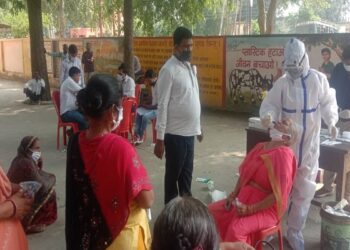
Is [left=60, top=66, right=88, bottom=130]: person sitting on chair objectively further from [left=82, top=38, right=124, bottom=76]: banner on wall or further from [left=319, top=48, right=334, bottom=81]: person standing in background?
[left=82, top=38, right=124, bottom=76]: banner on wall

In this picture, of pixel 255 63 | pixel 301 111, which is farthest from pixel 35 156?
pixel 255 63

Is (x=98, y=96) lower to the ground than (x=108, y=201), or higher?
higher

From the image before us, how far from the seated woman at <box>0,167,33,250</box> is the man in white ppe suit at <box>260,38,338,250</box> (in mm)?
1858

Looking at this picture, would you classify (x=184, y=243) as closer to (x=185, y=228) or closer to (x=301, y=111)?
(x=185, y=228)

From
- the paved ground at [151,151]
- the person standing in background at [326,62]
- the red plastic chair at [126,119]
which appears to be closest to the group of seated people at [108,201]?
the paved ground at [151,151]

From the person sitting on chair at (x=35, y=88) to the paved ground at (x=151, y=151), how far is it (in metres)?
0.37

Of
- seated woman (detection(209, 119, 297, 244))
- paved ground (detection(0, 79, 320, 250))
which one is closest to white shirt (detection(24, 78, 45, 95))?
paved ground (detection(0, 79, 320, 250))

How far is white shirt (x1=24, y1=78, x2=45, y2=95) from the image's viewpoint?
40.0 feet

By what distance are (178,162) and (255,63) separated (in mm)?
6380

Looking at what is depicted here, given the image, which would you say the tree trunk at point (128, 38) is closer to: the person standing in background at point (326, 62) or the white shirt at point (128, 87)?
the white shirt at point (128, 87)

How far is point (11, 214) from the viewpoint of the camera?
224 centimetres

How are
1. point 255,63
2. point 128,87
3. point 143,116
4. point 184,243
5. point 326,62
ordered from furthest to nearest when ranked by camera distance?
point 255,63 → point 326,62 → point 128,87 → point 143,116 → point 184,243

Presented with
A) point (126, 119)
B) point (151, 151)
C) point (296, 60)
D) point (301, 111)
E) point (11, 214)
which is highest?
point (296, 60)

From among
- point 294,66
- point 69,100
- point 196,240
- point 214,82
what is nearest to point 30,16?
point 214,82
